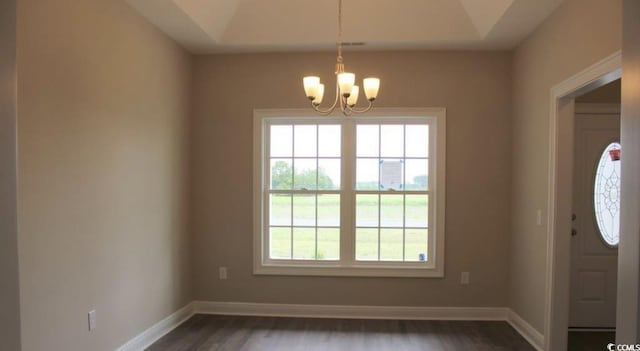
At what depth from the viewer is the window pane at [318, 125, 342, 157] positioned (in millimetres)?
4238

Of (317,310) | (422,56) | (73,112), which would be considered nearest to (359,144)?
(422,56)

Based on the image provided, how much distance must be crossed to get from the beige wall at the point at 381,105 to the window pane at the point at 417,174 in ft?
0.77

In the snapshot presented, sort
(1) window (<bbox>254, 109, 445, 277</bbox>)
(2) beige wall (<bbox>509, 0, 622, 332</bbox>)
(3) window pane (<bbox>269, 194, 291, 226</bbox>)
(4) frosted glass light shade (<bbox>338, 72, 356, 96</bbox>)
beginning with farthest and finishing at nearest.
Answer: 1. (3) window pane (<bbox>269, 194, 291, 226</bbox>)
2. (1) window (<bbox>254, 109, 445, 277</bbox>)
3. (2) beige wall (<bbox>509, 0, 622, 332</bbox>)
4. (4) frosted glass light shade (<bbox>338, 72, 356, 96</bbox>)

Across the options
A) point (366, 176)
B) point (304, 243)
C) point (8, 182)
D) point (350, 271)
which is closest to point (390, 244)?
point (350, 271)

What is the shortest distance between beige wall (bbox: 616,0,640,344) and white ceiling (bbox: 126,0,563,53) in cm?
223

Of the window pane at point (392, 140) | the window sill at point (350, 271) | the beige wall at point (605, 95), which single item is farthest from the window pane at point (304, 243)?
the beige wall at point (605, 95)

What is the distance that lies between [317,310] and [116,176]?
2.33m

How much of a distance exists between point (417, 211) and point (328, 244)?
99 cm

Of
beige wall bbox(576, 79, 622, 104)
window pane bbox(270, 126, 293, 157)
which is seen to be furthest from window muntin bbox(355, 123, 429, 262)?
beige wall bbox(576, 79, 622, 104)

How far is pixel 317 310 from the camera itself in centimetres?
415

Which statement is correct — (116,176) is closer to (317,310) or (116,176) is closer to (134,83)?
(134,83)

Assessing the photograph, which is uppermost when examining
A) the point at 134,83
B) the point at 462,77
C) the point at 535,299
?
the point at 462,77

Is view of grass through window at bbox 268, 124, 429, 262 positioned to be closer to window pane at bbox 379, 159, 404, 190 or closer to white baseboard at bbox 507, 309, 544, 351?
window pane at bbox 379, 159, 404, 190

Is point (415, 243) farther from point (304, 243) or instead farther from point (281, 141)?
point (281, 141)
